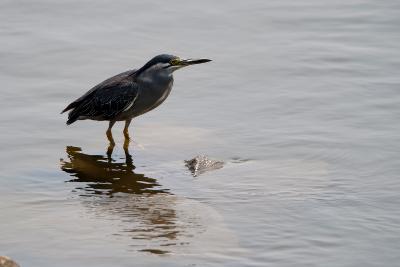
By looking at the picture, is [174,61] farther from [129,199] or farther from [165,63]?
[129,199]

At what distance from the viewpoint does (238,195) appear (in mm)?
8680

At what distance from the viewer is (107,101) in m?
10.4

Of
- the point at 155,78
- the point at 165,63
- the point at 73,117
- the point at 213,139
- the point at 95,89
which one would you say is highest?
the point at 165,63

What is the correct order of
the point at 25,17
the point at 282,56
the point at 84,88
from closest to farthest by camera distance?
the point at 84,88, the point at 282,56, the point at 25,17

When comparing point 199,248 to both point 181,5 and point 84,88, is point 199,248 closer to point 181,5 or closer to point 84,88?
point 84,88

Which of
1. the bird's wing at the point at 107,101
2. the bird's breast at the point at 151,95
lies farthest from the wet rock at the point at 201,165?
the bird's wing at the point at 107,101

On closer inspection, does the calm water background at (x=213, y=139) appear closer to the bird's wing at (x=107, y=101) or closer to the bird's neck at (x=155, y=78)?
the bird's wing at (x=107, y=101)

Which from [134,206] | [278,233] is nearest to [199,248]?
[278,233]

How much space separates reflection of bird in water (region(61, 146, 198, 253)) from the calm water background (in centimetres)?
2

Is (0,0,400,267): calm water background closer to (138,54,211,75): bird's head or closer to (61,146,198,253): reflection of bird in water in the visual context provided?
(61,146,198,253): reflection of bird in water

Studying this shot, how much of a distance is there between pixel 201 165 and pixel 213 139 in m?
0.95

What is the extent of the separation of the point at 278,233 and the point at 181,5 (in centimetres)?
703

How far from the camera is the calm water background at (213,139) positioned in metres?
7.54

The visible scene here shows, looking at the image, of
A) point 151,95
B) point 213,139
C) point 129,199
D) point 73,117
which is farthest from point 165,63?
point 129,199
